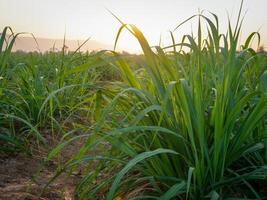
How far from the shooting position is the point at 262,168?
4.48 feet

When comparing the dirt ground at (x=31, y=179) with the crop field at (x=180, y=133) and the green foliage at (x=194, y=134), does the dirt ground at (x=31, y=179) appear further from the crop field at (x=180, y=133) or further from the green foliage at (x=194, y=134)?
the green foliage at (x=194, y=134)

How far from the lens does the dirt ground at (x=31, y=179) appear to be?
5.64 ft

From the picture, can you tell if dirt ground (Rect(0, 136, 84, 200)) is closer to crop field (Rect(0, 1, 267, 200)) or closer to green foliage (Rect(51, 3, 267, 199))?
crop field (Rect(0, 1, 267, 200))

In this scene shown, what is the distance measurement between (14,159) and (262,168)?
141 centimetres

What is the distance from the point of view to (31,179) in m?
1.93

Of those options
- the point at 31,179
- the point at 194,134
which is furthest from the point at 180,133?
the point at 31,179

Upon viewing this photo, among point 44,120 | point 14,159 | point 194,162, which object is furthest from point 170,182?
point 44,120

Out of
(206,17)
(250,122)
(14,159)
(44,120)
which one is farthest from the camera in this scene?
(44,120)

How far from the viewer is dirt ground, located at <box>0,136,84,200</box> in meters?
1.72

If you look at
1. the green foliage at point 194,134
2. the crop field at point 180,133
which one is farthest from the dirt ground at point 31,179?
the green foliage at point 194,134

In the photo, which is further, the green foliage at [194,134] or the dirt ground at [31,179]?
the dirt ground at [31,179]

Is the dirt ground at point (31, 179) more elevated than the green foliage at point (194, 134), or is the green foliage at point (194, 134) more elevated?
the green foliage at point (194, 134)

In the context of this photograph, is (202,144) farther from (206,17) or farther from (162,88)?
(206,17)

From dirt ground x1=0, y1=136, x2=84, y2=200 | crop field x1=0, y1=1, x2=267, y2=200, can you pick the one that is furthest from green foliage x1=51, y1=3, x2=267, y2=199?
dirt ground x1=0, y1=136, x2=84, y2=200
